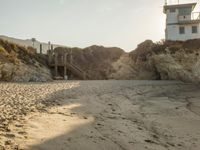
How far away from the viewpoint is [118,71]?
120 ft

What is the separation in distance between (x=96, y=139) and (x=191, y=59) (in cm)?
2659

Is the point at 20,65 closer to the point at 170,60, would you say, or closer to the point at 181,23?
the point at 170,60

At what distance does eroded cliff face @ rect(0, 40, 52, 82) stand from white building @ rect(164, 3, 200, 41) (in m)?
20.4

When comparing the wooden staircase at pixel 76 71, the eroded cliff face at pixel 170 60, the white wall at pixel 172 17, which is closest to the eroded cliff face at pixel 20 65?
the wooden staircase at pixel 76 71

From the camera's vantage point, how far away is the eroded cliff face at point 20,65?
25.9m

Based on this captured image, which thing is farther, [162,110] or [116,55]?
[116,55]

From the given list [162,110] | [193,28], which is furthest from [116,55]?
[162,110]

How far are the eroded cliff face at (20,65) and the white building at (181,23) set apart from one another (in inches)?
802

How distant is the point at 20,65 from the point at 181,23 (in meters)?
24.9

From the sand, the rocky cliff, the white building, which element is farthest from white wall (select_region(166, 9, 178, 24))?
the sand

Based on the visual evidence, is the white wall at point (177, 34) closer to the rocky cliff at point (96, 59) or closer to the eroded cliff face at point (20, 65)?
the rocky cliff at point (96, 59)

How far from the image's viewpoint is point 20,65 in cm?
2786

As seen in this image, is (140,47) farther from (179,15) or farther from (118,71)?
(179,15)

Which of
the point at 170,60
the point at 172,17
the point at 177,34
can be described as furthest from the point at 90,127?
the point at 172,17
